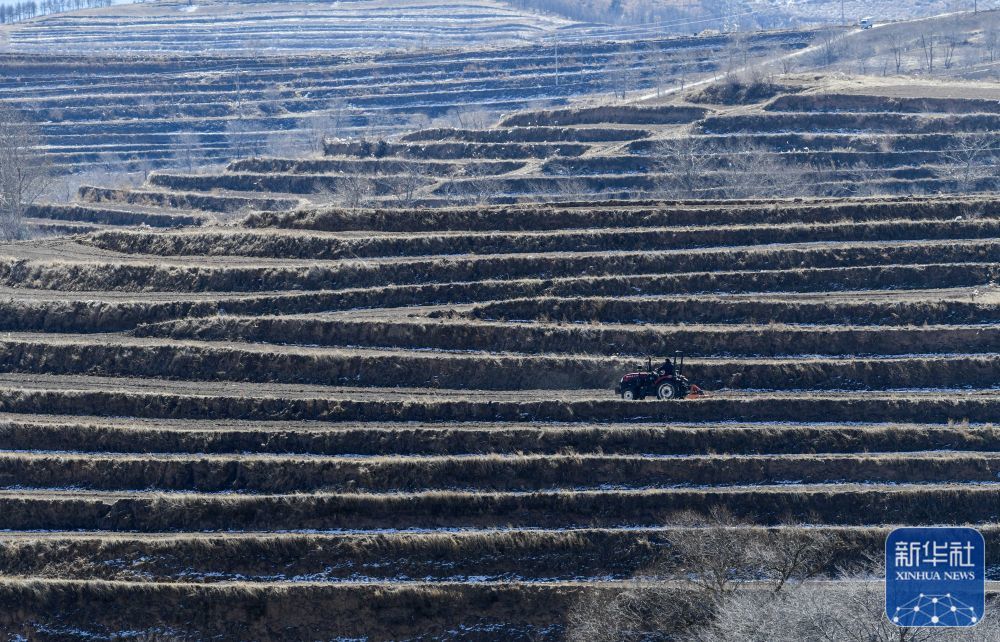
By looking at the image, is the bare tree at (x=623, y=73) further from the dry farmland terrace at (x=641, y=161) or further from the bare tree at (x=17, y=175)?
the bare tree at (x=17, y=175)

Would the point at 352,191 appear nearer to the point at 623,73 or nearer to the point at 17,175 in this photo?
the point at 17,175

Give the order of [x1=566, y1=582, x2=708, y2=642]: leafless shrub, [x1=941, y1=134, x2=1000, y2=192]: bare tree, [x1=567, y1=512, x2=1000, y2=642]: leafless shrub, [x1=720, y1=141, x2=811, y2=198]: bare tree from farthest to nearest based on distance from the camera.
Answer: [x1=941, y1=134, x2=1000, y2=192]: bare tree
[x1=720, y1=141, x2=811, y2=198]: bare tree
[x1=566, y1=582, x2=708, y2=642]: leafless shrub
[x1=567, y1=512, x2=1000, y2=642]: leafless shrub

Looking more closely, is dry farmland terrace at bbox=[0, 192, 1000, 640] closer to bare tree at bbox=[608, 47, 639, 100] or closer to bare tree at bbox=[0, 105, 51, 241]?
bare tree at bbox=[0, 105, 51, 241]

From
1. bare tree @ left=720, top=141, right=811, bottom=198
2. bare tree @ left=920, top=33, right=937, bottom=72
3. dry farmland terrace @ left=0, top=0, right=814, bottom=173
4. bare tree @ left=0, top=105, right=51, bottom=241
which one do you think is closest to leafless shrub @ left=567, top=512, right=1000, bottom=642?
bare tree @ left=720, top=141, right=811, bottom=198

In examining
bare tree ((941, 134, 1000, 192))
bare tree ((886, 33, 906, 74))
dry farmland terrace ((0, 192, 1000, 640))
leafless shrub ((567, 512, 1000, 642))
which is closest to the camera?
leafless shrub ((567, 512, 1000, 642))

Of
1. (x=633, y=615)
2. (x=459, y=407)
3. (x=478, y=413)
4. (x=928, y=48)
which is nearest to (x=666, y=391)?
(x=478, y=413)

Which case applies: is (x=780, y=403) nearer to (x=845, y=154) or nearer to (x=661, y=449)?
(x=661, y=449)
